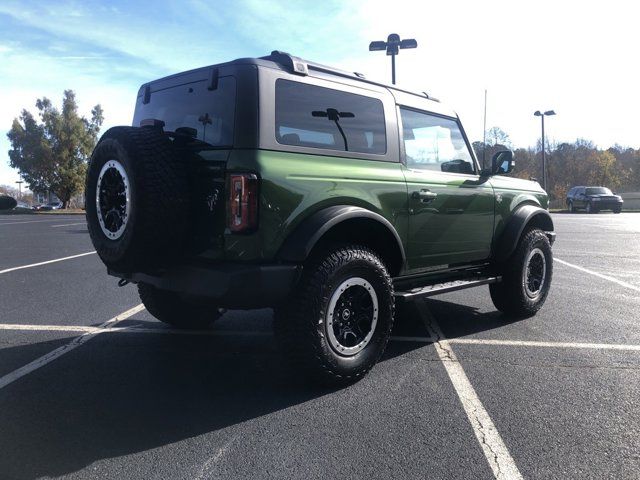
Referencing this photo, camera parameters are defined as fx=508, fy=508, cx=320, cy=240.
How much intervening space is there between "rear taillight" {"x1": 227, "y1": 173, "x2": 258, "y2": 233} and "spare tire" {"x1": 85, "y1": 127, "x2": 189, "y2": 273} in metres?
0.34

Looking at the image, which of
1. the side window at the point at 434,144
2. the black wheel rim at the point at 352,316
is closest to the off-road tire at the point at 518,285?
the side window at the point at 434,144

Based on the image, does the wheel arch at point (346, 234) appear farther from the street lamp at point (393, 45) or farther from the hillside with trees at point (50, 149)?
the hillside with trees at point (50, 149)

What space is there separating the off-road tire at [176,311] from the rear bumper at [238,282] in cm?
133

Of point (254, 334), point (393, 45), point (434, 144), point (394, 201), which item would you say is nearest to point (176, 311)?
point (254, 334)

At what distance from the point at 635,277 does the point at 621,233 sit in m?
9.28

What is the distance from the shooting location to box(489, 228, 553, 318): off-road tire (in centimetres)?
526

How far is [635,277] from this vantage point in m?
8.05

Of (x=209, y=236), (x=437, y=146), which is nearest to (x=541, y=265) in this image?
(x=437, y=146)

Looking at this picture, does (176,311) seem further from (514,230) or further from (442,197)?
(514,230)

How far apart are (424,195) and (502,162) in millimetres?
1419

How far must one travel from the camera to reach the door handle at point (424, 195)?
4.15m

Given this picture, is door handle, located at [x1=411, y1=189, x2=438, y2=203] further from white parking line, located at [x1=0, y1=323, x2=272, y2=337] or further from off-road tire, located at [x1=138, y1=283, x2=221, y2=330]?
off-road tire, located at [x1=138, y1=283, x2=221, y2=330]

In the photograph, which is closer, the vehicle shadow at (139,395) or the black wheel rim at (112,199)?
the vehicle shadow at (139,395)

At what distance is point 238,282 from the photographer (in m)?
3.02
